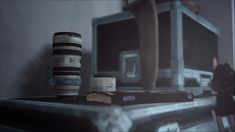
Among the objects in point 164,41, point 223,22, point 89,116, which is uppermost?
point 223,22

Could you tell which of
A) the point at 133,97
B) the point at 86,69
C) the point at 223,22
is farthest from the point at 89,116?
the point at 223,22

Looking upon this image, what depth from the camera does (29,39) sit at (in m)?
0.87

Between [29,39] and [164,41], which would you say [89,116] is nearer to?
[164,41]

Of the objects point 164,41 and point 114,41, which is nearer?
point 164,41

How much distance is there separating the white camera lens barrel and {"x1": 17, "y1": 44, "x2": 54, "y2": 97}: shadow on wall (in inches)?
15.1

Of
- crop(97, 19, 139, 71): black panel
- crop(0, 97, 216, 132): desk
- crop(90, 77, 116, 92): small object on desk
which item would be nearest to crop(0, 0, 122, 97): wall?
crop(97, 19, 139, 71): black panel

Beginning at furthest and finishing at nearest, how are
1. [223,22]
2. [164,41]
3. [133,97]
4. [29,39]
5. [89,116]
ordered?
[223,22], [29,39], [164,41], [133,97], [89,116]

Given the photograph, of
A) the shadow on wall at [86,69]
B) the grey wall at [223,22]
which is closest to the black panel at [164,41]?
the shadow on wall at [86,69]

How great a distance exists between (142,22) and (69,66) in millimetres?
271

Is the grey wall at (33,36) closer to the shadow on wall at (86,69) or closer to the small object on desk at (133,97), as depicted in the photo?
the shadow on wall at (86,69)

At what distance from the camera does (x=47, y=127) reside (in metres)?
0.43

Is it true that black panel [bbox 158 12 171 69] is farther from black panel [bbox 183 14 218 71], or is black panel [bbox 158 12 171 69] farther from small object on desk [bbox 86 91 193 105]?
small object on desk [bbox 86 91 193 105]

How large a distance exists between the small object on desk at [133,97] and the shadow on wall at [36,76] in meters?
0.47

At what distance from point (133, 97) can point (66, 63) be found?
0.56 feet
